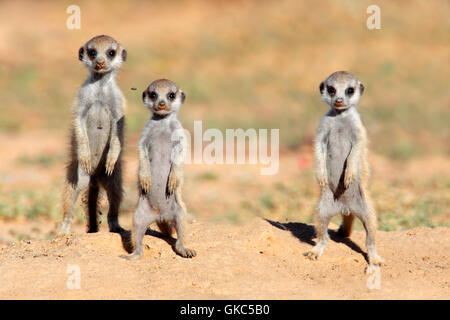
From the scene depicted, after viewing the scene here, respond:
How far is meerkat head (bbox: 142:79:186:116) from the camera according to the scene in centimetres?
558

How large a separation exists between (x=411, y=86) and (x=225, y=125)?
5717 millimetres

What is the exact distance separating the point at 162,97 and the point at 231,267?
160 cm

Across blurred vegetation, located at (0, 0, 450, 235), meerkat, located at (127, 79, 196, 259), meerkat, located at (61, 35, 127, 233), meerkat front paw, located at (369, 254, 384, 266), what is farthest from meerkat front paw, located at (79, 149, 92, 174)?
blurred vegetation, located at (0, 0, 450, 235)

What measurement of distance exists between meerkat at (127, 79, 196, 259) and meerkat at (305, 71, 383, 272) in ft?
4.15

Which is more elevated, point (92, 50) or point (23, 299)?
point (92, 50)

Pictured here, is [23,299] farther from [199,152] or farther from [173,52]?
[173,52]

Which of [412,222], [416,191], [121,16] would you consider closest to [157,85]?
[412,222]

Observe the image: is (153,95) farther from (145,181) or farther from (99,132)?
(99,132)

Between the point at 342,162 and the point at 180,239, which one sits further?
the point at 342,162

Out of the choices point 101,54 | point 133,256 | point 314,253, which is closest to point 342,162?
point 314,253

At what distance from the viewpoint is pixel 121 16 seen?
24328 mm

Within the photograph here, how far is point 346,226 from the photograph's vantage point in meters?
6.23

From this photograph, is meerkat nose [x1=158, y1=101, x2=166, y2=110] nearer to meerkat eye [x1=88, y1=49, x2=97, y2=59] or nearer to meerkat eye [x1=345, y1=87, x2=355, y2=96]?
meerkat eye [x1=88, y1=49, x2=97, y2=59]

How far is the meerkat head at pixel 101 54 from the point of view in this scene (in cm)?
613
